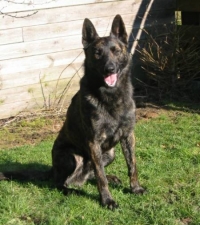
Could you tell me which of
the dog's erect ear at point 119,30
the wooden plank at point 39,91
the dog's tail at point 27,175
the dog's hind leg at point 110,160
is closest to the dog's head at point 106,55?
the dog's erect ear at point 119,30

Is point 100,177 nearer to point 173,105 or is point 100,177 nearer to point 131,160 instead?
point 131,160

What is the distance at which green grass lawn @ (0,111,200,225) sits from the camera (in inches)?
149

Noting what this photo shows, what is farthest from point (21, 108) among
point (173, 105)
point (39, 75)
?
point (173, 105)

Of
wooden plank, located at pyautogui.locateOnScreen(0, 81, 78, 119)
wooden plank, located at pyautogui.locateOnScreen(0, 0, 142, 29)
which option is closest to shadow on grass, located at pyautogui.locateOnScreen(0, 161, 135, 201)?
wooden plank, located at pyautogui.locateOnScreen(0, 81, 78, 119)

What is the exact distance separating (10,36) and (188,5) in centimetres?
345

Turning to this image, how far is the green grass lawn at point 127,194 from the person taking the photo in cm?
378

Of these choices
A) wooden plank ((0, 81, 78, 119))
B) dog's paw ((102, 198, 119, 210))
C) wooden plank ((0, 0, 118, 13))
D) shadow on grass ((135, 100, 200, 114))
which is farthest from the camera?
shadow on grass ((135, 100, 200, 114))

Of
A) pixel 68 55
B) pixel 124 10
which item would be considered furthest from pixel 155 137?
pixel 124 10

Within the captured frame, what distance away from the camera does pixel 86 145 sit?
4.23 meters

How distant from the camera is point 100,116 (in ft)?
13.5

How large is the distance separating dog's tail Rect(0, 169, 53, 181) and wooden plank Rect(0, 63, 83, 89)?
9.04 ft

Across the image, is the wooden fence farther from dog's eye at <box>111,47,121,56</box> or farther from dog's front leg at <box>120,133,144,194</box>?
dog's front leg at <box>120,133,144,194</box>

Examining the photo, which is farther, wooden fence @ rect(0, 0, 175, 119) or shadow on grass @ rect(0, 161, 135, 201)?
wooden fence @ rect(0, 0, 175, 119)

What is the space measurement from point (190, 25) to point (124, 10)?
1289 mm
